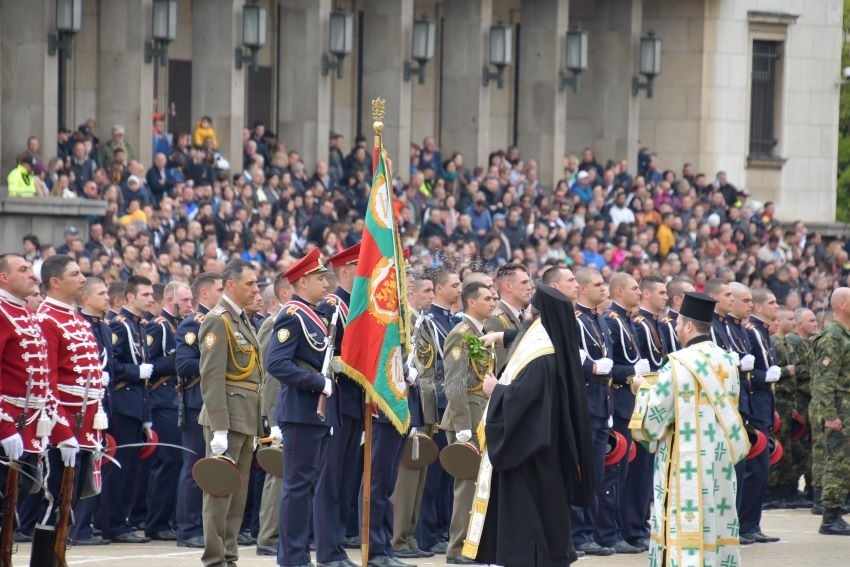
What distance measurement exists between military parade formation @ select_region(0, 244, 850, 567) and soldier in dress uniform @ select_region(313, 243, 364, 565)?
0.05ft

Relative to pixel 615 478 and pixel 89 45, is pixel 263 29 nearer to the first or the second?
pixel 89 45

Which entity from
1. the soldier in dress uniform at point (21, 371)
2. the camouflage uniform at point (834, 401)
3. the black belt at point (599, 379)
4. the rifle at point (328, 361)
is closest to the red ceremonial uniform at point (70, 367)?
the soldier in dress uniform at point (21, 371)

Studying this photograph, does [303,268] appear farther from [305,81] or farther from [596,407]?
[305,81]

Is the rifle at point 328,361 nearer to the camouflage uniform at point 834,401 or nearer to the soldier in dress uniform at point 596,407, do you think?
the soldier in dress uniform at point 596,407

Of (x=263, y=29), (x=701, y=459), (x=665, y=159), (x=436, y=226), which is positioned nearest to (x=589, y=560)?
(x=701, y=459)

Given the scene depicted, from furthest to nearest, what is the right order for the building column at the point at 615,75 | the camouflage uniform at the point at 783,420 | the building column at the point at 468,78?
the building column at the point at 615,75, the building column at the point at 468,78, the camouflage uniform at the point at 783,420

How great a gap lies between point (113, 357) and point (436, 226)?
13187 mm

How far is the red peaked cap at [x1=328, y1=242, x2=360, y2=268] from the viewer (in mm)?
13523

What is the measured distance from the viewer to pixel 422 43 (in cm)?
3400

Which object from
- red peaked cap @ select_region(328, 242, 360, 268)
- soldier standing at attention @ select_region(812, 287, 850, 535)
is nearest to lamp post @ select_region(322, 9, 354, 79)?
soldier standing at attention @ select_region(812, 287, 850, 535)

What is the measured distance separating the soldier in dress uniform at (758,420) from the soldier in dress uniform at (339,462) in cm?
384

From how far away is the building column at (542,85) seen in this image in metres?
37.2

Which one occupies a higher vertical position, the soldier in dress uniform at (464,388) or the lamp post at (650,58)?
the lamp post at (650,58)

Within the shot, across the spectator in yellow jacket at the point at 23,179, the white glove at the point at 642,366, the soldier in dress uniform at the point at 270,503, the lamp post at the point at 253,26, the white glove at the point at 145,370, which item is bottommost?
the soldier in dress uniform at the point at 270,503
